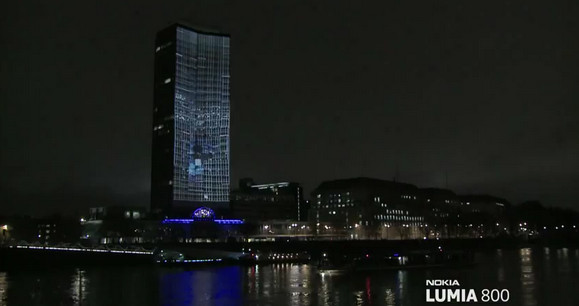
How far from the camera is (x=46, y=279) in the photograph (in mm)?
77312

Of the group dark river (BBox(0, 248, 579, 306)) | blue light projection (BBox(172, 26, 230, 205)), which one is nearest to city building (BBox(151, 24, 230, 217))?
blue light projection (BBox(172, 26, 230, 205))

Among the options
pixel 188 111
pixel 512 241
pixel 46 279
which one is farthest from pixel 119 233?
pixel 512 241

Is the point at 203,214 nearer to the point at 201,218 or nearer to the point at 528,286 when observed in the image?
the point at 201,218

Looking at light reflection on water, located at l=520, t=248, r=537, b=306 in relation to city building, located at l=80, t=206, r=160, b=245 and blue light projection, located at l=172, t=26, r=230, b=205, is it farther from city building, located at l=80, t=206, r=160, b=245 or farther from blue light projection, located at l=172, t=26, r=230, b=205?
blue light projection, located at l=172, t=26, r=230, b=205

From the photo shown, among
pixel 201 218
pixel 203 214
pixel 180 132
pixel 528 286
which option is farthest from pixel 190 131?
pixel 528 286

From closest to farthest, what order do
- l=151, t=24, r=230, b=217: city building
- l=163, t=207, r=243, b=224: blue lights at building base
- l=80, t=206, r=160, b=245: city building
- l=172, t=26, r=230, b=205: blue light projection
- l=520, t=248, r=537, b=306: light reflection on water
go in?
1. l=520, t=248, r=537, b=306: light reflection on water
2. l=80, t=206, r=160, b=245: city building
3. l=163, t=207, r=243, b=224: blue lights at building base
4. l=151, t=24, r=230, b=217: city building
5. l=172, t=26, r=230, b=205: blue light projection

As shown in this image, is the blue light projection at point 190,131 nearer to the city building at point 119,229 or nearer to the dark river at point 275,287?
the city building at point 119,229

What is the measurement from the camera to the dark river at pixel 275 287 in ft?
174

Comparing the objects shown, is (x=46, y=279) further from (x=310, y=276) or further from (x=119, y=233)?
(x=119, y=233)

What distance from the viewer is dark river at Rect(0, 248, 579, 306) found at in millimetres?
52906

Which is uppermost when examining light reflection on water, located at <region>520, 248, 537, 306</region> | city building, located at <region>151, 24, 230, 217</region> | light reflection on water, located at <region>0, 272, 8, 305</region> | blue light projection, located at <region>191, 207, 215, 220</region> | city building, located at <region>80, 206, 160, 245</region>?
city building, located at <region>151, 24, 230, 217</region>

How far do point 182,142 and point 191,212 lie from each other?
22.3m

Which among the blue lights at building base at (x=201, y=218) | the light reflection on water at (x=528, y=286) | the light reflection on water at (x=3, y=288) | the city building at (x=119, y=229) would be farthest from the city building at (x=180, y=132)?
the light reflection on water at (x=528, y=286)

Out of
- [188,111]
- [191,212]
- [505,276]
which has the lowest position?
[505,276]
